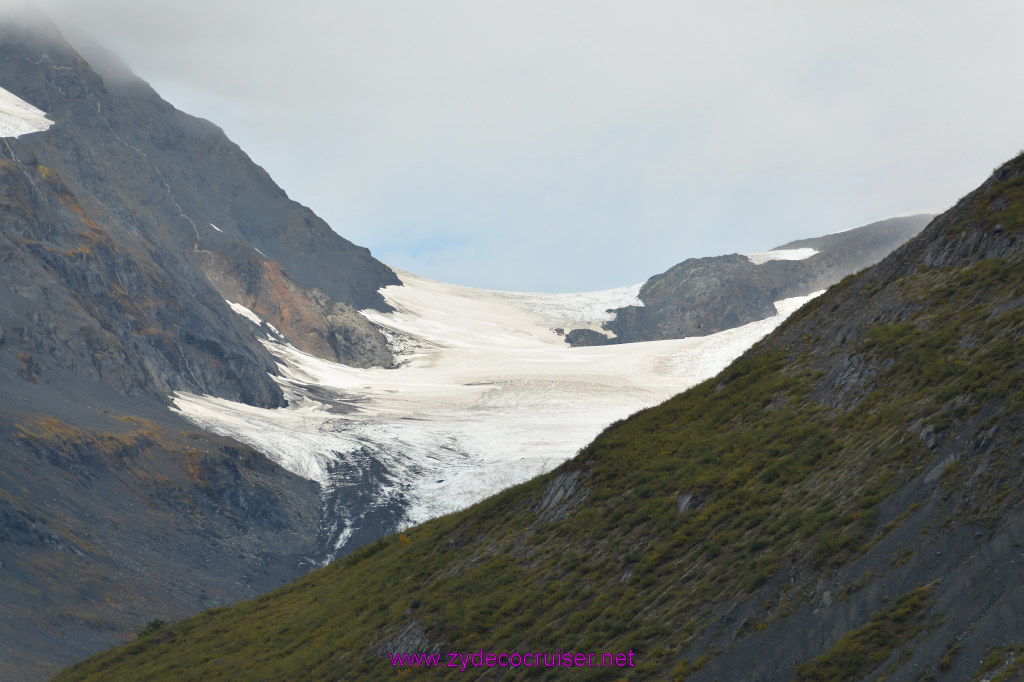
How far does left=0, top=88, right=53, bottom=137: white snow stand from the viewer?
584 ft

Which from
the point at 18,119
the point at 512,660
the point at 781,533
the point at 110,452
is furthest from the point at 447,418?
the point at 781,533

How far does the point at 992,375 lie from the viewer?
22.2 meters

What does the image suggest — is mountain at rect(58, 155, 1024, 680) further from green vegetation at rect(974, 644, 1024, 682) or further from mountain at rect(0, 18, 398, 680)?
mountain at rect(0, 18, 398, 680)

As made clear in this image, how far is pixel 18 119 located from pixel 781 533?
196 metres

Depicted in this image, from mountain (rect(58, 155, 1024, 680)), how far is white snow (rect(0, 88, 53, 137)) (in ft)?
526

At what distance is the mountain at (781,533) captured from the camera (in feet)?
59.7

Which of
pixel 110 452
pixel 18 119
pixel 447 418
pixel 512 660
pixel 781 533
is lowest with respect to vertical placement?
pixel 512 660

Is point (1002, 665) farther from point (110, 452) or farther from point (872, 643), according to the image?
point (110, 452)

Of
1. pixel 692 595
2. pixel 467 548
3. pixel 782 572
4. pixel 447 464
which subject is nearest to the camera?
pixel 782 572

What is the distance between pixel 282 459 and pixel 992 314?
109m

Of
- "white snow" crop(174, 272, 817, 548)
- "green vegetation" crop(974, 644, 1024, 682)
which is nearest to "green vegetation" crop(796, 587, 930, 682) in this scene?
"green vegetation" crop(974, 644, 1024, 682)

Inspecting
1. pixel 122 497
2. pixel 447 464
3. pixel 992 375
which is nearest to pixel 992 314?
pixel 992 375

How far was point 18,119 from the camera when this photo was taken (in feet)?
611

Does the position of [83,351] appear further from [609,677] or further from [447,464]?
[609,677]
